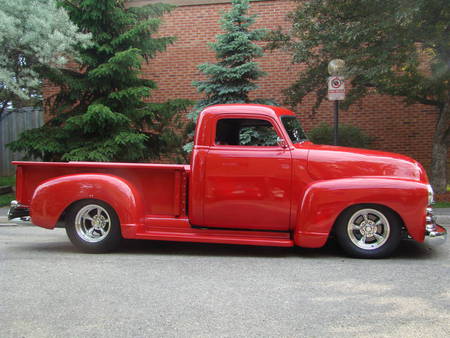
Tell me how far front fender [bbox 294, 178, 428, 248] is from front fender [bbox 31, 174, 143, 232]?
6.97 feet

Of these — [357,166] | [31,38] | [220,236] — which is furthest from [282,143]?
[31,38]

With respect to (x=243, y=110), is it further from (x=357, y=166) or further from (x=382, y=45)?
(x=382, y=45)

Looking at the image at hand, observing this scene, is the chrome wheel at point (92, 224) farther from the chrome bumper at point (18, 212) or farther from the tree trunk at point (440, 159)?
the tree trunk at point (440, 159)

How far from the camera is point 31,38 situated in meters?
9.27

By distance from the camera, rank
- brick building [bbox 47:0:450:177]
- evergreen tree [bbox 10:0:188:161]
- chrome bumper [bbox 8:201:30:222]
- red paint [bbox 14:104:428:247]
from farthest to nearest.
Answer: brick building [bbox 47:0:450:177] → evergreen tree [bbox 10:0:188:161] → chrome bumper [bbox 8:201:30:222] → red paint [bbox 14:104:428:247]

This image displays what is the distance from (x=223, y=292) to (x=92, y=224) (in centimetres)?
248

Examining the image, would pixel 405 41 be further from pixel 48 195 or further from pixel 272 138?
pixel 48 195

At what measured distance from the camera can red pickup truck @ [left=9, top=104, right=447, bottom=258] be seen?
5406 millimetres

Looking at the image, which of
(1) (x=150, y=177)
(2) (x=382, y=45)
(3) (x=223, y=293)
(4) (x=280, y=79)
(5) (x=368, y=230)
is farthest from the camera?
(4) (x=280, y=79)

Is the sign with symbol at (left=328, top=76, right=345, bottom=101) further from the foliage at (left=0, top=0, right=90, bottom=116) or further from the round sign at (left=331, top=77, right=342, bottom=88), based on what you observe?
the foliage at (left=0, top=0, right=90, bottom=116)

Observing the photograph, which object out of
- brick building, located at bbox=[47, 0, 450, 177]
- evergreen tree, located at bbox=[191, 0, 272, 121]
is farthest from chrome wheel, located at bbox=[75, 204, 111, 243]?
brick building, located at bbox=[47, 0, 450, 177]

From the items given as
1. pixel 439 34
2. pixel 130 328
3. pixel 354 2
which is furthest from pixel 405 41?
→ pixel 130 328

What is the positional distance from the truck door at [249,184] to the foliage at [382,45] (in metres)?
4.04

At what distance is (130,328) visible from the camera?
139 inches
